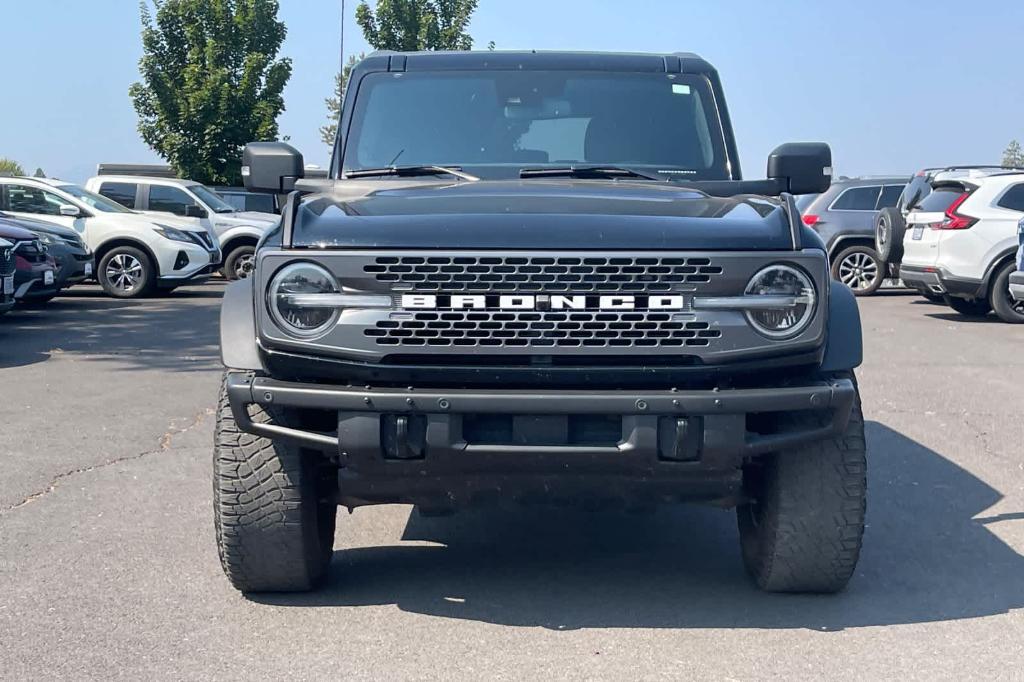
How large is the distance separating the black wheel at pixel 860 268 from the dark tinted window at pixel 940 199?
128 inches

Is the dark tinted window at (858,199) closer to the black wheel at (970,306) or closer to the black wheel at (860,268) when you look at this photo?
the black wheel at (860,268)

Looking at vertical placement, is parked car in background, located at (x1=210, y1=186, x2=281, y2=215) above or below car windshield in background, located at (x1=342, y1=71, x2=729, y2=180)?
below

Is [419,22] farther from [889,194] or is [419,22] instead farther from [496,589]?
[496,589]

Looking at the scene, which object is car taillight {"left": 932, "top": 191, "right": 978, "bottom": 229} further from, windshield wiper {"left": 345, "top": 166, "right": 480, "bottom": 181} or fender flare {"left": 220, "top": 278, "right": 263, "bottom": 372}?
fender flare {"left": 220, "top": 278, "right": 263, "bottom": 372}

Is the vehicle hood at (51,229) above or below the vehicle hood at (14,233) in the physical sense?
below

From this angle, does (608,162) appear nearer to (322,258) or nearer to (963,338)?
(322,258)

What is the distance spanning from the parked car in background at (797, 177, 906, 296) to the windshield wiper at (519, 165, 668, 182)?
14307mm

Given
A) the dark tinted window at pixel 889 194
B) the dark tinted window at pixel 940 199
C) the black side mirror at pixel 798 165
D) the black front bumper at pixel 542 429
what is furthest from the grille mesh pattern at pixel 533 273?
the dark tinted window at pixel 889 194

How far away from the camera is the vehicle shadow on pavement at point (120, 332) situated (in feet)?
39.3

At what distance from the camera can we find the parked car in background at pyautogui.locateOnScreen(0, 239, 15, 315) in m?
12.7

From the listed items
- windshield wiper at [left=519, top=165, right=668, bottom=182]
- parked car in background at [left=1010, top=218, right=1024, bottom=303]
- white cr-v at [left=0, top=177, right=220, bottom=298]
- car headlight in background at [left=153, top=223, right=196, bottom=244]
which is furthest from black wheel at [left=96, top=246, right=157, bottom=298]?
windshield wiper at [left=519, top=165, right=668, bottom=182]

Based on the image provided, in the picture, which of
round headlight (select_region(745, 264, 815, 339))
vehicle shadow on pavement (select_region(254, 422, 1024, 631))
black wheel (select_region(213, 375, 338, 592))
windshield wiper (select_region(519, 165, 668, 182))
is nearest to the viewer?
round headlight (select_region(745, 264, 815, 339))

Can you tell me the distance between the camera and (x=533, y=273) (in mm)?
3930

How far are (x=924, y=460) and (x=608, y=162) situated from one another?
2974 mm
